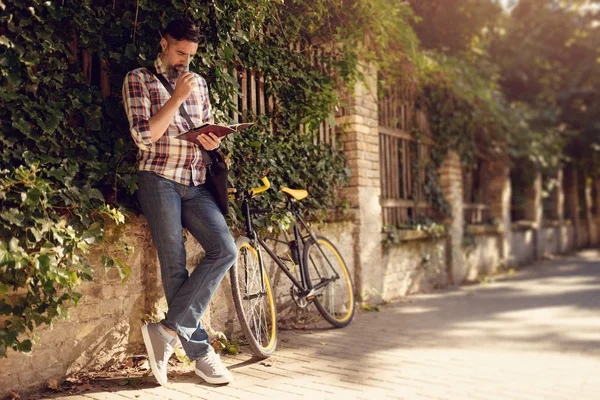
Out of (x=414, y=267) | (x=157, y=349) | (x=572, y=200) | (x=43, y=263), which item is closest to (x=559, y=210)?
(x=572, y=200)

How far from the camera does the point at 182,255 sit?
3539mm

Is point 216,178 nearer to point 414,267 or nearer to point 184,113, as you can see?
point 184,113

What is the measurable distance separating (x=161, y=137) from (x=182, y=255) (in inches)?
29.0

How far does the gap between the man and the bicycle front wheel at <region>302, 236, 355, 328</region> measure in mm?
1650

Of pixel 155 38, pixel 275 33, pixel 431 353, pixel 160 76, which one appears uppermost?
pixel 275 33

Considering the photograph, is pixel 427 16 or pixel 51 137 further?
pixel 427 16

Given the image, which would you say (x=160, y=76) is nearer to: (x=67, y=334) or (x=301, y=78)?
(x=67, y=334)

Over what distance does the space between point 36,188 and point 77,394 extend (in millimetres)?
1182

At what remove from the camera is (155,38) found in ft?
13.0

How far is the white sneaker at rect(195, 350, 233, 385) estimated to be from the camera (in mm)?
3457

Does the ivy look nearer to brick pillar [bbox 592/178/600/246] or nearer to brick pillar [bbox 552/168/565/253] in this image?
brick pillar [bbox 552/168/565/253]

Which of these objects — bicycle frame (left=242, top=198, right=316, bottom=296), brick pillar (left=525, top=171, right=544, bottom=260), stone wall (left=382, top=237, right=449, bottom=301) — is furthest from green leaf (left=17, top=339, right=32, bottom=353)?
Result: brick pillar (left=525, top=171, right=544, bottom=260)

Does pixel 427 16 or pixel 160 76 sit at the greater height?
pixel 427 16

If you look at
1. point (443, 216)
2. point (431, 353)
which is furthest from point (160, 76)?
point (443, 216)
